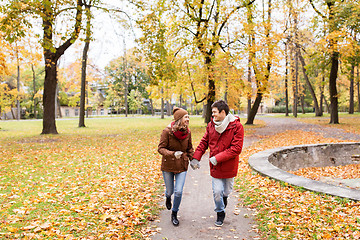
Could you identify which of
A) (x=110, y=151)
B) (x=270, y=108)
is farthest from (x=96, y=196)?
(x=270, y=108)

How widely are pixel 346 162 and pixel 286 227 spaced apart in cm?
772

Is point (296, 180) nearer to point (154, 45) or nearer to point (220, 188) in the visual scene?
point (220, 188)

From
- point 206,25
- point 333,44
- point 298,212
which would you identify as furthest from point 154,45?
point 298,212

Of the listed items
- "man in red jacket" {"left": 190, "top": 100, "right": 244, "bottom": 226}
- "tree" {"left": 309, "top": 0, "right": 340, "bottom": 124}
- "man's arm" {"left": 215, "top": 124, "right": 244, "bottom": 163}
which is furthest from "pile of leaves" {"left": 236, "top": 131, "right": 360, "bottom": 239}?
"tree" {"left": 309, "top": 0, "right": 340, "bottom": 124}

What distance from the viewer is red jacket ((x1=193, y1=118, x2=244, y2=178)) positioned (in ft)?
13.0

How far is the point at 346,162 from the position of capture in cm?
1027

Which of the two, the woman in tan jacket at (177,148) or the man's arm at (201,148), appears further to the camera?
the man's arm at (201,148)

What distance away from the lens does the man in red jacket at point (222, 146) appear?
13.0ft

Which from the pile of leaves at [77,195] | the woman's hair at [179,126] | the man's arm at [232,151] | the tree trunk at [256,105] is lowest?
the pile of leaves at [77,195]

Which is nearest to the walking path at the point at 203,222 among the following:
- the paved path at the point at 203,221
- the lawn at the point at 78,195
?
the paved path at the point at 203,221

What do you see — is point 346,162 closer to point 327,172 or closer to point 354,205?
point 327,172

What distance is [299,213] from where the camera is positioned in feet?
14.5

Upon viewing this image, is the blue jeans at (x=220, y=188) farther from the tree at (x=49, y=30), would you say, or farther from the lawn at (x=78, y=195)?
the tree at (x=49, y=30)

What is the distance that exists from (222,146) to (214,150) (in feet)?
0.47
